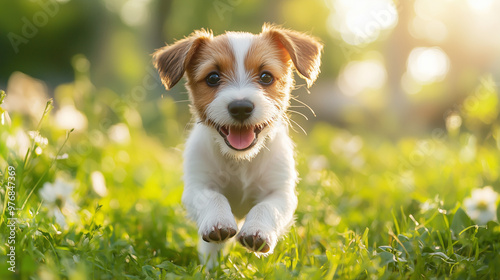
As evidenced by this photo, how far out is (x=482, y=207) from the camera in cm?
324

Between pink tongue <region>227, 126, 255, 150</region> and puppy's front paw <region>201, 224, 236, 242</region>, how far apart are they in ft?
2.09

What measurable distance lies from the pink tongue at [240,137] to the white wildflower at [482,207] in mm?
1717

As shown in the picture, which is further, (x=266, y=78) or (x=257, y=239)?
(x=266, y=78)

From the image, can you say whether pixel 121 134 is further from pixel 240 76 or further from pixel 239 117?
pixel 239 117

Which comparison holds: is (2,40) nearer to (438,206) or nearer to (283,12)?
(283,12)

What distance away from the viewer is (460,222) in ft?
10.1

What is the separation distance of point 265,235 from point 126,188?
2669 mm

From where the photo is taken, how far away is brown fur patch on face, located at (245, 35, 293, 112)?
335 centimetres

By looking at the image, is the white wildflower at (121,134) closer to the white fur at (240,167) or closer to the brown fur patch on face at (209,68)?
the white fur at (240,167)

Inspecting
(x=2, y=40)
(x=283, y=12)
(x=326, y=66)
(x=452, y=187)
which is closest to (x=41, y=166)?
(x=452, y=187)

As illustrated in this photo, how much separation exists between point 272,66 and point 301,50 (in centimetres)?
31

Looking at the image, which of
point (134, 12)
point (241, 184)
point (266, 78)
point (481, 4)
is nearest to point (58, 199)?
point (241, 184)

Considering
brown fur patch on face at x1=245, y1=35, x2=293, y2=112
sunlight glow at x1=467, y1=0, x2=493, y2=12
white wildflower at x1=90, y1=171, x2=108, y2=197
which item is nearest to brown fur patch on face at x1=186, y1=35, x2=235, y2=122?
brown fur patch on face at x1=245, y1=35, x2=293, y2=112

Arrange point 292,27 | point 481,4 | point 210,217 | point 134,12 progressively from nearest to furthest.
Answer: point 210,217, point 481,4, point 292,27, point 134,12
